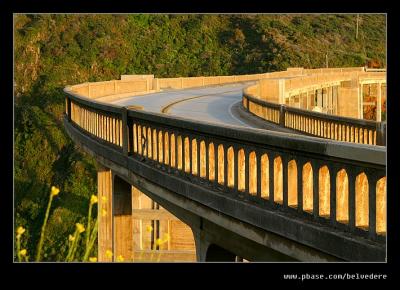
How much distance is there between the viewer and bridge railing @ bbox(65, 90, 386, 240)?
702 cm

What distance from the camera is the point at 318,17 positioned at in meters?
123

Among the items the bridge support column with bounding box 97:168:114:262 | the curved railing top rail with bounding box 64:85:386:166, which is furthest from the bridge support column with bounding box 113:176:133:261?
the curved railing top rail with bounding box 64:85:386:166

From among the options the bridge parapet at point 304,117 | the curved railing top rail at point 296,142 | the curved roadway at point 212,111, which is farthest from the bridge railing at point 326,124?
the curved railing top rail at point 296,142

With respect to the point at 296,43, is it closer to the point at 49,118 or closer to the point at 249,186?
the point at 49,118

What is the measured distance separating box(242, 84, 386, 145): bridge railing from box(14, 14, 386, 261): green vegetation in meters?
50.7

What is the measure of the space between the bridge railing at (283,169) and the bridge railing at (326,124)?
570cm

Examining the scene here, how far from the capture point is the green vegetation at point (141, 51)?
79188mm

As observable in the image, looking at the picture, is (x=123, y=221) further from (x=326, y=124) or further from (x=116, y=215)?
(x=326, y=124)

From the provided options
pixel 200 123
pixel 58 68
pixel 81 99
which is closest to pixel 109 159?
pixel 81 99

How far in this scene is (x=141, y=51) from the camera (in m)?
105

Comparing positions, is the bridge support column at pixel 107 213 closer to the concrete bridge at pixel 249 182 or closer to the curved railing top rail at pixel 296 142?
the concrete bridge at pixel 249 182

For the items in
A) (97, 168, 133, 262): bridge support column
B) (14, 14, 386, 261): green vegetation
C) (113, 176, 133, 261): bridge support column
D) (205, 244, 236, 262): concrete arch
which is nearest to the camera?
(205, 244, 236, 262): concrete arch

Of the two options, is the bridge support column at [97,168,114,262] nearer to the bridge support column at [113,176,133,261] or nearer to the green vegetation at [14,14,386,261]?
the bridge support column at [113,176,133,261]

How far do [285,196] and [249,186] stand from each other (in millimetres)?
941
